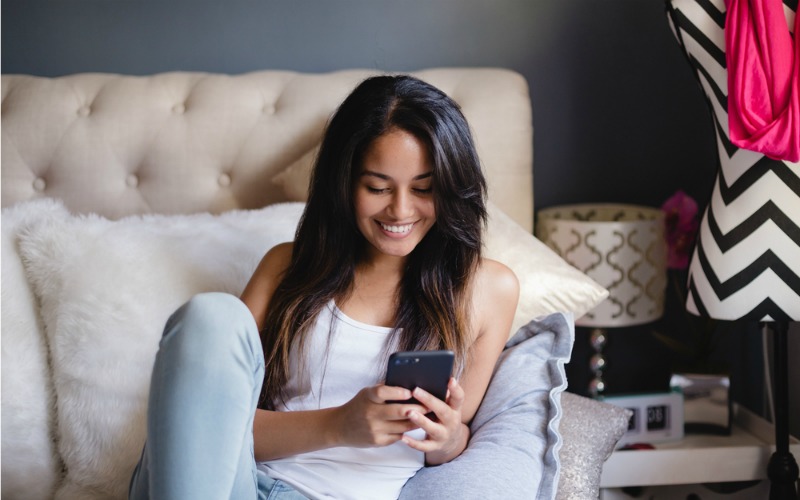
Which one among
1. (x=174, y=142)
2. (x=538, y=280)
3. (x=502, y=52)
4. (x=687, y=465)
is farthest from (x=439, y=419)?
(x=502, y=52)

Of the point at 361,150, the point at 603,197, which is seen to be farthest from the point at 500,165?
the point at 361,150

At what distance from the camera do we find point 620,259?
1902 mm

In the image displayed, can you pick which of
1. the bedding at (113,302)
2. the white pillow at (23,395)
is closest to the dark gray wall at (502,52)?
the bedding at (113,302)

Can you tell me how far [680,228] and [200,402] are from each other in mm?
1441

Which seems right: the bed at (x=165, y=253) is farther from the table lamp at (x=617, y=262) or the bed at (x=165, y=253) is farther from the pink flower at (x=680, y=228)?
the pink flower at (x=680, y=228)

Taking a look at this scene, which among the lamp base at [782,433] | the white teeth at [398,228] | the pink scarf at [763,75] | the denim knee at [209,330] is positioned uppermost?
the pink scarf at [763,75]

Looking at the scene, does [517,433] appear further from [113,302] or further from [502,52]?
[502,52]

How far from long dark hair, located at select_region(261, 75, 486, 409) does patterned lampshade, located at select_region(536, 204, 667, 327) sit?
1.96ft

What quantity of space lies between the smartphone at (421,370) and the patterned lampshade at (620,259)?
36.5 inches

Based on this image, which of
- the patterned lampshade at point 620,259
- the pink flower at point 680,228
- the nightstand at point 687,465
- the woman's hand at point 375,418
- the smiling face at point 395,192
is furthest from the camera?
the pink flower at point 680,228

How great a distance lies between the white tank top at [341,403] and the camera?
122cm

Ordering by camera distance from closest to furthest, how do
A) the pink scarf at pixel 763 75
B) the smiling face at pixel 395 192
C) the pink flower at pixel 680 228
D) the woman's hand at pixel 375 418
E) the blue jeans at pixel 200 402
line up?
the blue jeans at pixel 200 402
the woman's hand at pixel 375 418
the smiling face at pixel 395 192
the pink scarf at pixel 763 75
the pink flower at pixel 680 228

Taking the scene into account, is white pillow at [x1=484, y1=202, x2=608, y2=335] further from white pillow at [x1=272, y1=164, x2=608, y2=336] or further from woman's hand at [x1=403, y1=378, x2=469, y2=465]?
woman's hand at [x1=403, y1=378, x2=469, y2=465]

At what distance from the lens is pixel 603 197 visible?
222 cm
